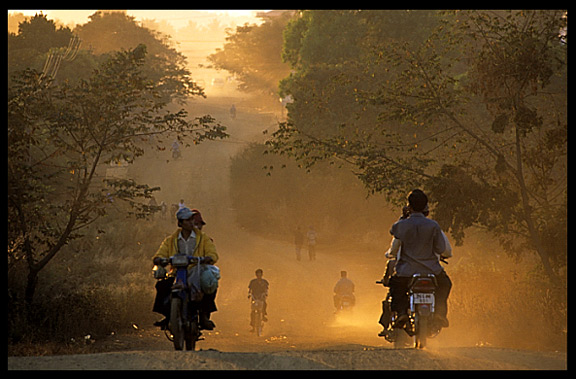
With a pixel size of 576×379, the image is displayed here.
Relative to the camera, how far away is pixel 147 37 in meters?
68.8

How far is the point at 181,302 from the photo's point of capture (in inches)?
367

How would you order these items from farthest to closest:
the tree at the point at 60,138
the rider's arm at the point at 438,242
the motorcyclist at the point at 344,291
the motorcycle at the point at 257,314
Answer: the motorcyclist at the point at 344,291
the motorcycle at the point at 257,314
the tree at the point at 60,138
the rider's arm at the point at 438,242

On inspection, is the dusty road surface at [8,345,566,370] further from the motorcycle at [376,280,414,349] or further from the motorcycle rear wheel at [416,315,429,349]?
the motorcycle at [376,280,414,349]

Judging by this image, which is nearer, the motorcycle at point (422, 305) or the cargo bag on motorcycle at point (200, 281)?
the motorcycle at point (422, 305)

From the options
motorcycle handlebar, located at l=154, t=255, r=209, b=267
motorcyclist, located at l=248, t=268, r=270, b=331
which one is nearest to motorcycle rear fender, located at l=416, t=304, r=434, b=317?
motorcycle handlebar, located at l=154, t=255, r=209, b=267

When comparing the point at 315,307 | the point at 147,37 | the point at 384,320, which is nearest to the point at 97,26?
the point at 147,37

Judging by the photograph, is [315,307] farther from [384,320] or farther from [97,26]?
[97,26]

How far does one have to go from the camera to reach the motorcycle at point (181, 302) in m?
9.20

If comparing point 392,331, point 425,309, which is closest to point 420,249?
point 425,309

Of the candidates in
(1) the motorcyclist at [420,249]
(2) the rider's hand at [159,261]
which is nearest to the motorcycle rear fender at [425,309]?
(1) the motorcyclist at [420,249]

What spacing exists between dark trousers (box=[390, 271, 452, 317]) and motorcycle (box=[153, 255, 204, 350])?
248cm

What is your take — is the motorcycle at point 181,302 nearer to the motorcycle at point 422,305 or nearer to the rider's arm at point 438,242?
Result: the motorcycle at point 422,305

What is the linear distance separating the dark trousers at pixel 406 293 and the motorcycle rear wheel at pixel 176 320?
8.87ft

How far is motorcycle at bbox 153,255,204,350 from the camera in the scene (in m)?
9.20
